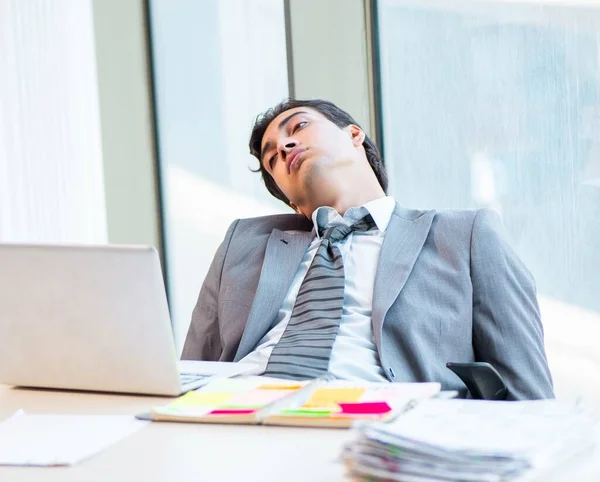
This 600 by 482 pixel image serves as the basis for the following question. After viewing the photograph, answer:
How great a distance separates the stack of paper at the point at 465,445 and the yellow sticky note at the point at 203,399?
0.45 metres

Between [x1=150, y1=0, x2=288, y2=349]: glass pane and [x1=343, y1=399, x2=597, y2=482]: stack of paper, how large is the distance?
117 inches

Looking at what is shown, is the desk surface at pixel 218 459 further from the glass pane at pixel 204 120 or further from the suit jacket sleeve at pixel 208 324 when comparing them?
the glass pane at pixel 204 120

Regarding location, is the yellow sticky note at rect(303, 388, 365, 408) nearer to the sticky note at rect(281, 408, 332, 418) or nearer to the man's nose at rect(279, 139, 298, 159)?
the sticky note at rect(281, 408, 332, 418)

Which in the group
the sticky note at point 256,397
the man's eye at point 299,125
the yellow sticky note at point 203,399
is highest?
the man's eye at point 299,125

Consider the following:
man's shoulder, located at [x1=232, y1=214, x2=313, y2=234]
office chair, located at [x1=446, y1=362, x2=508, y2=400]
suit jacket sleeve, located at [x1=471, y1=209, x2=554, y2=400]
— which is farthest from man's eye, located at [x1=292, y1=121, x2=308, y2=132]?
Result: office chair, located at [x1=446, y1=362, x2=508, y2=400]

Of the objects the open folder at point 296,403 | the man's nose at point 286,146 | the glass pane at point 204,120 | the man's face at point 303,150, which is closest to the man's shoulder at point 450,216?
the man's face at point 303,150

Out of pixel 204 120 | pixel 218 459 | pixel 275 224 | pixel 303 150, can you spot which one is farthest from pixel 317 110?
pixel 204 120

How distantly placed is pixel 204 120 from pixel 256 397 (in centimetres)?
291

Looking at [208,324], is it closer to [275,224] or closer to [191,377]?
[275,224]

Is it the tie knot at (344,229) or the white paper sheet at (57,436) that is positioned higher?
the tie knot at (344,229)

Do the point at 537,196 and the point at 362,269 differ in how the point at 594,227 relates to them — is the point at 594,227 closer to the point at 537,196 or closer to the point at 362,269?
the point at 537,196

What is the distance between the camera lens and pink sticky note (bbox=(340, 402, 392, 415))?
1.35 meters

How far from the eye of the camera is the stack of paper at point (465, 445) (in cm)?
100

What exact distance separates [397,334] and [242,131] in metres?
2.26
